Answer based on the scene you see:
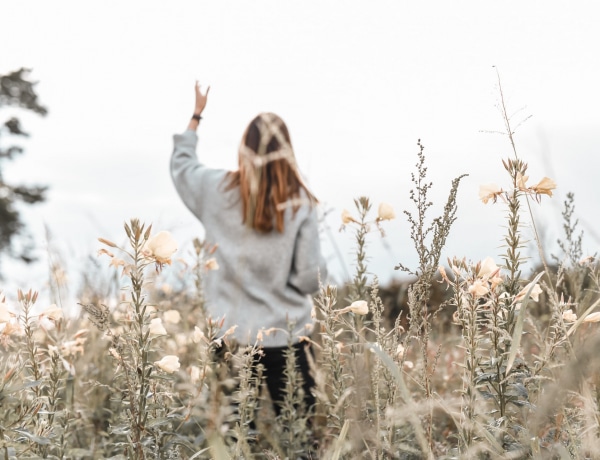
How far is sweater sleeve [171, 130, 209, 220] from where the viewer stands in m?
4.48

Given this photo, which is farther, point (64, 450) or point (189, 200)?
point (189, 200)

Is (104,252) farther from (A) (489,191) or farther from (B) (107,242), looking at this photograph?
(A) (489,191)

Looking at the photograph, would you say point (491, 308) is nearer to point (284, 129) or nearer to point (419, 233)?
point (419, 233)

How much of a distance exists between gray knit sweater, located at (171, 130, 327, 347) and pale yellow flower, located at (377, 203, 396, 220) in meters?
1.41

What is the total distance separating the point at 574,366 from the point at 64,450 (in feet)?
6.68

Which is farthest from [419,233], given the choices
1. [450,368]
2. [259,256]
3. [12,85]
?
[12,85]

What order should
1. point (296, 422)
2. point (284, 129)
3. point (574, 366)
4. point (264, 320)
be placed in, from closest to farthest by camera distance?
point (574, 366) → point (296, 422) → point (264, 320) → point (284, 129)

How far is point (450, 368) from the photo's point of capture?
4.67 metres

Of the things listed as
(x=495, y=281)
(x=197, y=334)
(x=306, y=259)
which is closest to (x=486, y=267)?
(x=495, y=281)

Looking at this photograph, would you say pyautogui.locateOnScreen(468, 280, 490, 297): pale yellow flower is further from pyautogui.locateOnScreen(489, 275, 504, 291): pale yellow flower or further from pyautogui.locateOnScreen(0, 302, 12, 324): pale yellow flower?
pyautogui.locateOnScreen(0, 302, 12, 324): pale yellow flower

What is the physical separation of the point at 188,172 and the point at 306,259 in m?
1.07

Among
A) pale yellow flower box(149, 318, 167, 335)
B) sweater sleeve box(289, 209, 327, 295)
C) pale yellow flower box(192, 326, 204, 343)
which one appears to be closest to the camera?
pale yellow flower box(149, 318, 167, 335)

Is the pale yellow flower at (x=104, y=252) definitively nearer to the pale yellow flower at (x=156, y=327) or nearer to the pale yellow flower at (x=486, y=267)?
the pale yellow flower at (x=156, y=327)

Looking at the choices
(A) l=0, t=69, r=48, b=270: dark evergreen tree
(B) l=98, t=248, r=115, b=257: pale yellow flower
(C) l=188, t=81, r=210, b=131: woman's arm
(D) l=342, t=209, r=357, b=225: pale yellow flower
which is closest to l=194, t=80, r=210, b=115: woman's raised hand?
(C) l=188, t=81, r=210, b=131: woman's arm
